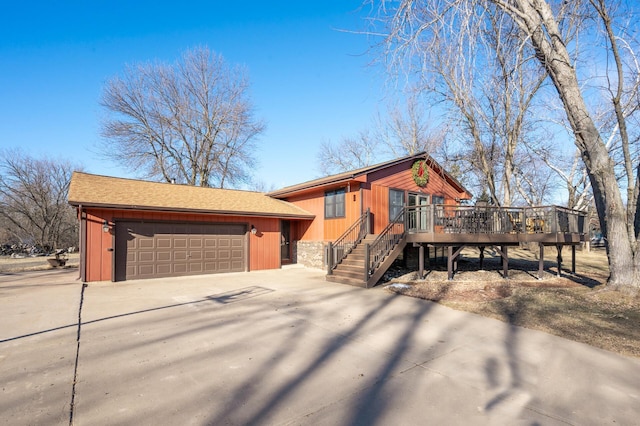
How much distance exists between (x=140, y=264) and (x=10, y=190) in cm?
2458

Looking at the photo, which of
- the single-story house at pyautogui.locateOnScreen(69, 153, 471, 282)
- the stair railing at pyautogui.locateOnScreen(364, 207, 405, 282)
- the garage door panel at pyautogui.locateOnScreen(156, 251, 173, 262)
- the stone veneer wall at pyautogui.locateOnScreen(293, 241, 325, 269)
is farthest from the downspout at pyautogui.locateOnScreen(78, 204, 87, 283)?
the stair railing at pyautogui.locateOnScreen(364, 207, 405, 282)

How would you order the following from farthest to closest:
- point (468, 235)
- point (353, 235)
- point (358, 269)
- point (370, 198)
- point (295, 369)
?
1. point (370, 198)
2. point (353, 235)
3. point (468, 235)
4. point (358, 269)
5. point (295, 369)

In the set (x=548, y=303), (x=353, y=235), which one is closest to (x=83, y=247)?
(x=353, y=235)

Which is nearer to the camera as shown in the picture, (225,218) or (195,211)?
(195,211)

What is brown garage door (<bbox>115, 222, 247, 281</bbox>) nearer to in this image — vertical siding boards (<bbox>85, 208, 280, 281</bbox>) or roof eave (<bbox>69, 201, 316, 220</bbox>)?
vertical siding boards (<bbox>85, 208, 280, 281</bbox>)

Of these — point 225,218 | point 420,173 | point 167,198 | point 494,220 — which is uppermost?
point 420,173

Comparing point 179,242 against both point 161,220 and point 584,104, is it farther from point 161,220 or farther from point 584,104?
point 584,104

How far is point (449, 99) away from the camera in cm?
1368

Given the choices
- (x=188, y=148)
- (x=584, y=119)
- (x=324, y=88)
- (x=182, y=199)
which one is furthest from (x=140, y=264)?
(x=188, y=148)

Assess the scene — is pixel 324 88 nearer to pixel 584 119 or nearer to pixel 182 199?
pixel 182 199

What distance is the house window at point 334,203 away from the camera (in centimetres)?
1362

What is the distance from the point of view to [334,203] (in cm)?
1402

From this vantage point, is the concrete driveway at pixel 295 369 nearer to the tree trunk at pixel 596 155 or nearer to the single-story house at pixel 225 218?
the tree trunk at pixel 596 155

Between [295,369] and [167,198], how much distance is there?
10556 millimetres
